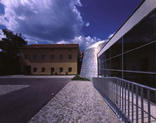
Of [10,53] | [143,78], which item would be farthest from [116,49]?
[10,53]

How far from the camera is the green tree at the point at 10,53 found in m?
25.1

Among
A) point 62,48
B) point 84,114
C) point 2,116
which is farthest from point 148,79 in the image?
point 62,48

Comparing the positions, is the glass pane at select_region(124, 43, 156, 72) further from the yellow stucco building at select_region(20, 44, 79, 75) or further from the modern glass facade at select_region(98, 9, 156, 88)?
the yellow stucco building at select_region(20, 44, 79, 75)

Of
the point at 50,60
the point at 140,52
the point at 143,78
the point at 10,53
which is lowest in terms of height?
the point at 143,78

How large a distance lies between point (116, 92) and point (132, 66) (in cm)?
530

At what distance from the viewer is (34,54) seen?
26359 millimetres

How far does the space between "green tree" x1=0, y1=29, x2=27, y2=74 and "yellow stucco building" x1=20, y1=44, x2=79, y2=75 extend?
287cm

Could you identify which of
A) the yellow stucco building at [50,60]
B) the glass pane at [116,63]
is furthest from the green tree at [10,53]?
the glass pane at [116,63]

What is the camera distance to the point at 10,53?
26719mm

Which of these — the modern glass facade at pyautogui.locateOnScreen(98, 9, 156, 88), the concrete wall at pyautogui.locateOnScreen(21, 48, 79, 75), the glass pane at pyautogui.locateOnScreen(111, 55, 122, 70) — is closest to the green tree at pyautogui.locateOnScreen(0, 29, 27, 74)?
the concrete wall at pyautogui.locateOnScreen(21, 48, 79, 75)

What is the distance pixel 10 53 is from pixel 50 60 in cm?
1449

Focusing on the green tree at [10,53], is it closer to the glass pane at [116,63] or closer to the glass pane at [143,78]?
the glass pane at [116,63]

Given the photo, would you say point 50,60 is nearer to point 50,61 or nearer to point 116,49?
point 50,61

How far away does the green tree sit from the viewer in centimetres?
2514
